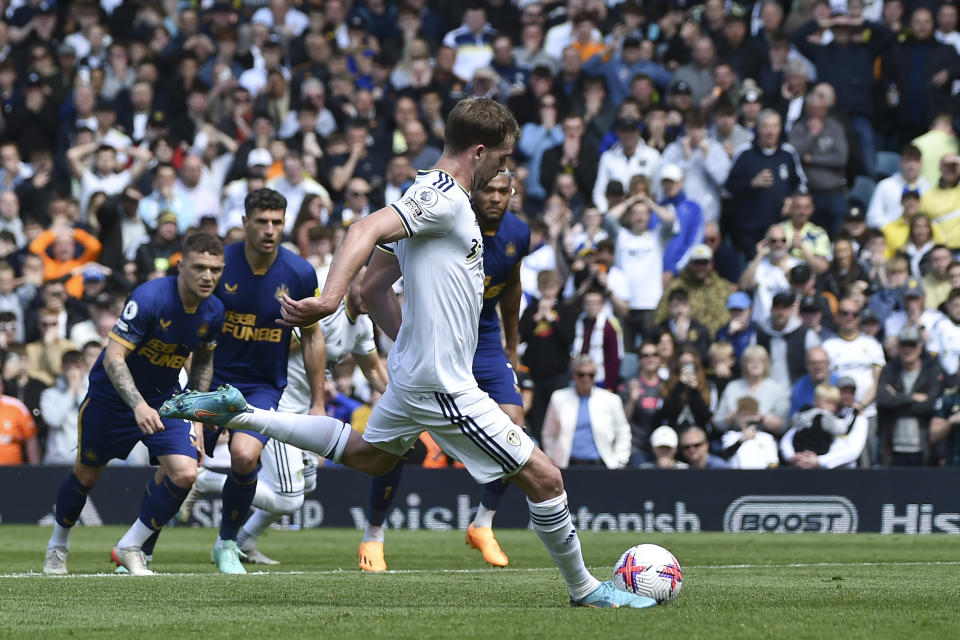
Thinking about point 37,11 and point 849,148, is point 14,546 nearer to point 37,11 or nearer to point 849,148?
point 849,148

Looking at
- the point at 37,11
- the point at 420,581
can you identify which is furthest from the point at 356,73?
the point at 420,581

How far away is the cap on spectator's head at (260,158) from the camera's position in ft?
65.7

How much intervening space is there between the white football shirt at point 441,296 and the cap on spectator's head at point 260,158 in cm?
1290

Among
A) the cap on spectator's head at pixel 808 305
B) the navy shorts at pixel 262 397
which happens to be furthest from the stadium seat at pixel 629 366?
the navy shorts at pixel 262 397

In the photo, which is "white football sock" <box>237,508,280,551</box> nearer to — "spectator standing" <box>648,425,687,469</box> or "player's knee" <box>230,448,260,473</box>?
"player's knee" <box>230,448,260,473</box>

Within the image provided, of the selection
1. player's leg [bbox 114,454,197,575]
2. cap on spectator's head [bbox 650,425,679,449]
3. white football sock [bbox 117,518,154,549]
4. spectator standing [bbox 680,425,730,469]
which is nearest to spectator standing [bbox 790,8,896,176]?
spectator standing [bbox 680,425,730,469]

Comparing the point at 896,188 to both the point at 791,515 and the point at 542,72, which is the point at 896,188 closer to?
the point at 542,72

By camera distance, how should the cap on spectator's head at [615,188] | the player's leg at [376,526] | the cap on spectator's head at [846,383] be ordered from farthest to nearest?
the cap on spectator's head at [615,188] → the cap on spectator's head at [846,383] → the player's leg at [376,526]

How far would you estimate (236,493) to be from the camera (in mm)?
10758

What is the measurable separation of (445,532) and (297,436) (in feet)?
26.6

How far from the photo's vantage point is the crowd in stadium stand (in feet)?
55.1

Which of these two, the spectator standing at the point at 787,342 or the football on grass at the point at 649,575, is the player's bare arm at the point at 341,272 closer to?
the football on grass at the point at 649,575

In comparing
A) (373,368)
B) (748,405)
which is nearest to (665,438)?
(748,405)

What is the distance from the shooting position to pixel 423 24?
23.4 metres
